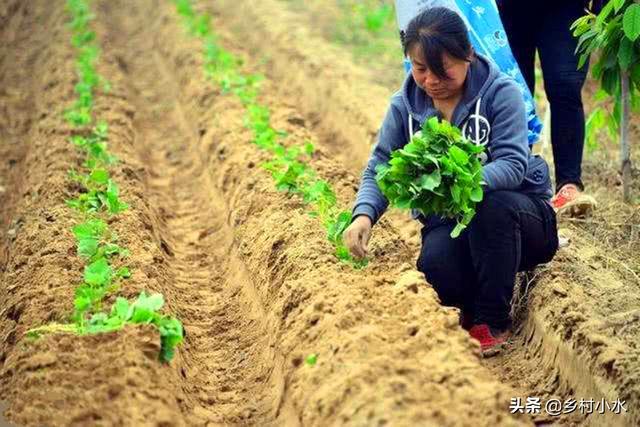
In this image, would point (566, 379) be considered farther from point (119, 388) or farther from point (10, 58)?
point (10, 58)

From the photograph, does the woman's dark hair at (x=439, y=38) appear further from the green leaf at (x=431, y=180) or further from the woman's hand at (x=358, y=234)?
the woman's hand at (x=358, y=234)

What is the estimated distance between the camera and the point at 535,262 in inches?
187

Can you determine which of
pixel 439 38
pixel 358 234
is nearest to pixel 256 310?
pixel 358 234

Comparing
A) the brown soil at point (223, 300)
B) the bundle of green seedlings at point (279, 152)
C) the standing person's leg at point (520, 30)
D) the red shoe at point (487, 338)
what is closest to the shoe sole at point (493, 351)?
the red shoe at point (487, 338)

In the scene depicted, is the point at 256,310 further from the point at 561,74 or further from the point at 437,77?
Answer: the point at 561,74

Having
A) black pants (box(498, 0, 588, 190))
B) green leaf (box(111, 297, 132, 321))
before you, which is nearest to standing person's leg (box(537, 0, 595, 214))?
black pants (box(498, 0, 588, 190))

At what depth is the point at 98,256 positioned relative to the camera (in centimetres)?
511

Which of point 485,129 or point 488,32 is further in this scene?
point 488,32

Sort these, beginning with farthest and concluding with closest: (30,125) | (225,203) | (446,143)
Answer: (30,125)
(225,203)
(446,143)

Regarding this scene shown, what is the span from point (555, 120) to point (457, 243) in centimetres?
146

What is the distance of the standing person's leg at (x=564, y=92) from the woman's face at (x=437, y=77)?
4.38 feet

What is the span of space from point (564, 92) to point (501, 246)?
1569 mm

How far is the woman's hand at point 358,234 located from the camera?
14.4ft

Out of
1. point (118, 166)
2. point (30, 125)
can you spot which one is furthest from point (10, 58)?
point (118, 166)
